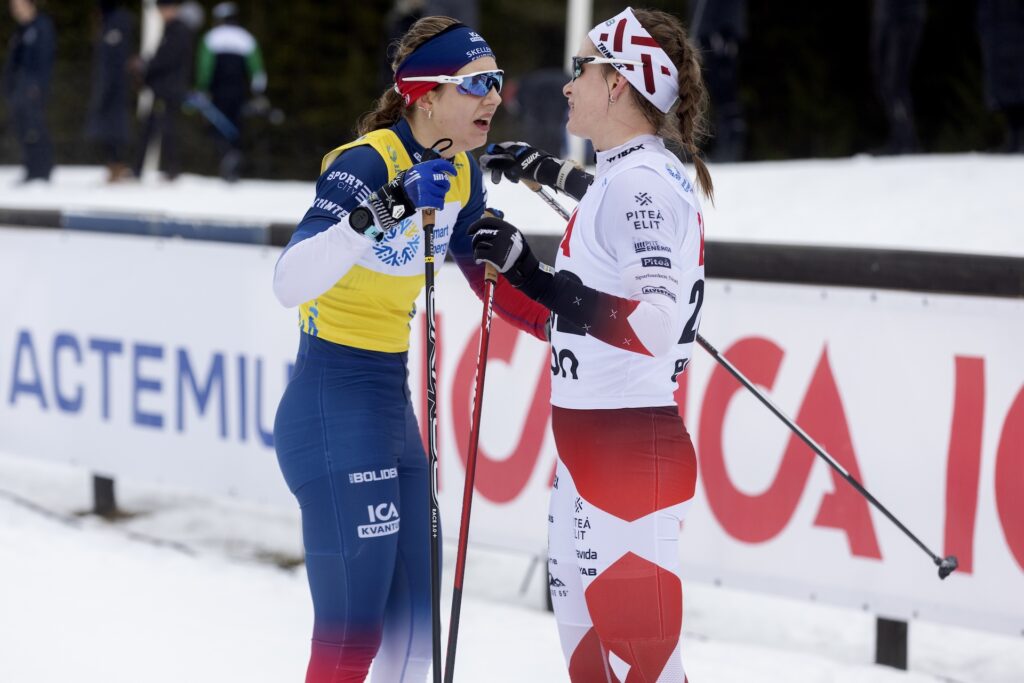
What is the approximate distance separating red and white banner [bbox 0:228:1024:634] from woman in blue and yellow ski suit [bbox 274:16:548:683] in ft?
5.86

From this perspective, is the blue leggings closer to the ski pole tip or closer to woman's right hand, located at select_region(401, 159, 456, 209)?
woman's right hand, located at select_region(401, 159, 456, 209)

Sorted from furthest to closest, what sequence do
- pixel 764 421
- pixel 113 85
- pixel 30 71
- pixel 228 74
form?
pixel 228 74 → pixel 113 85 → pixel 30 71 → pixel 764 421

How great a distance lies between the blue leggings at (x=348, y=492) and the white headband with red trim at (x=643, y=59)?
3.29ft

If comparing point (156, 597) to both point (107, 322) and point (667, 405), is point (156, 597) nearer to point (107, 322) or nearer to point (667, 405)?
point (107, 322)

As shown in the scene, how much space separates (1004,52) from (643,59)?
637cm

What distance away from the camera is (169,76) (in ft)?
42.2

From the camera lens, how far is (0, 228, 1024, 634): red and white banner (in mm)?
4473

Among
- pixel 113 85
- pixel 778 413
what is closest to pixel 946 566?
pixel 778 413

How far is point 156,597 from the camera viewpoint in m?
5.36

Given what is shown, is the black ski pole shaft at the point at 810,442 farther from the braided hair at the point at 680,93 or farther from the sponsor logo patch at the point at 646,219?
the sponsor logo patch at the point at 646,219

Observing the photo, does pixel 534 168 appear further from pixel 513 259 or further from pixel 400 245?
pixel 513 259

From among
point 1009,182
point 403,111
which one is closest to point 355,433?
point 403,111

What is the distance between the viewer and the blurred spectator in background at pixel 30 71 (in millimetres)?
12641

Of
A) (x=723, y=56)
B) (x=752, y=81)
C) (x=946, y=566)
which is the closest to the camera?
(x=946, y=566)
